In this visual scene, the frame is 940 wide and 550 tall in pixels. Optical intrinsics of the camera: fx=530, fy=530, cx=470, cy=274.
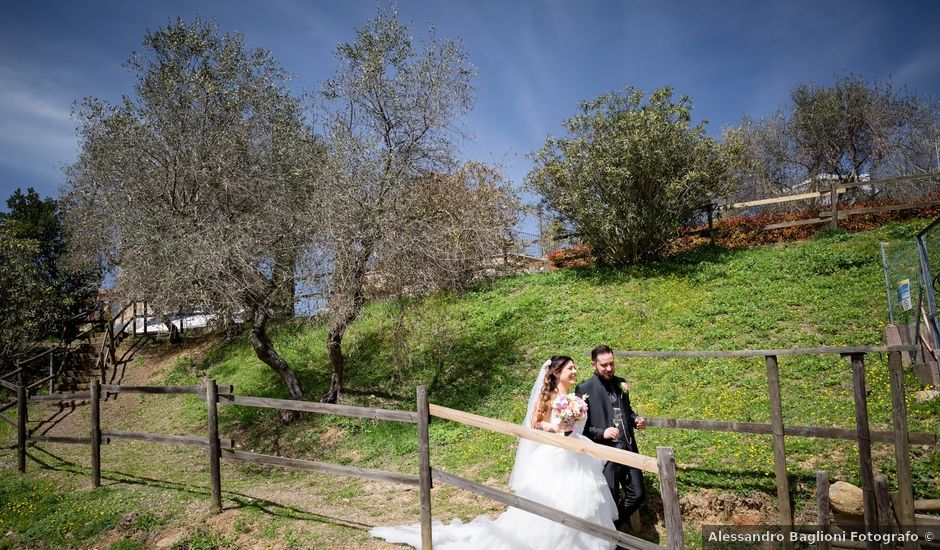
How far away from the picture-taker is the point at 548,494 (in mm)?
5129

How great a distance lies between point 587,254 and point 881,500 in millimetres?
15043

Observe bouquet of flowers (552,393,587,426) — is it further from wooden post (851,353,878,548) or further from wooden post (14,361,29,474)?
wooden post (14,361,29,474)

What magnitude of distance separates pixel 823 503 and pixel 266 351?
446 inches

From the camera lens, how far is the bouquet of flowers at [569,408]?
18.0ft

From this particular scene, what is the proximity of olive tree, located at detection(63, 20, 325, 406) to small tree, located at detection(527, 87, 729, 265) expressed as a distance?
28.1ft

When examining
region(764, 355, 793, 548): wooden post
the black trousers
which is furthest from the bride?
region(764, 355, 793, 548): wooden post

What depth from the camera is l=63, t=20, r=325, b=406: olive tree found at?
37.4 feet

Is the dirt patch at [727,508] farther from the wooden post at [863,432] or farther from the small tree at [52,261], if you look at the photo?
the small tree at [52,261]

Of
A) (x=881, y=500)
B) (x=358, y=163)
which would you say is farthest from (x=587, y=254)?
(x=881, y=500)

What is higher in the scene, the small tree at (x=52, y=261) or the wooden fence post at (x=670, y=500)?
the small tree at (x=52, y=261)

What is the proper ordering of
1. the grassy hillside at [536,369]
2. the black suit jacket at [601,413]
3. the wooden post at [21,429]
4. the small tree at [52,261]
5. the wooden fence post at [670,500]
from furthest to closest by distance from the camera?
the small tree at [52,261]
the wooden post at [21,429]
the grassy hillside at [536,369]
the black suit jacket at [601,413]
the wooden fence post at [670,500]

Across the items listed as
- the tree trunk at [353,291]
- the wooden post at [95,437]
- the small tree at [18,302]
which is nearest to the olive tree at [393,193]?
the tree trunk at [353,291]

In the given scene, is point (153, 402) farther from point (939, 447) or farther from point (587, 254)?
point (939, 447)

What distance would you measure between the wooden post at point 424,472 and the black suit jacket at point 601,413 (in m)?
1.73
